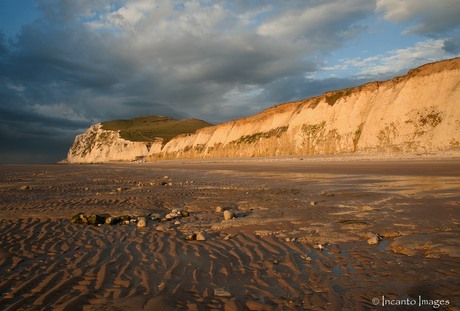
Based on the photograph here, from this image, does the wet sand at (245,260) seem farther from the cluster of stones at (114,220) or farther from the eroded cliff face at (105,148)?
the eroded cliff face at (105,148)

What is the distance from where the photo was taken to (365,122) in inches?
1613

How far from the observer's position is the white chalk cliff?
110 ft

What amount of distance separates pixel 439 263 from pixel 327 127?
43.7 metres

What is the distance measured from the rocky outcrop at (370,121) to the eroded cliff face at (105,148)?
51.9 metres

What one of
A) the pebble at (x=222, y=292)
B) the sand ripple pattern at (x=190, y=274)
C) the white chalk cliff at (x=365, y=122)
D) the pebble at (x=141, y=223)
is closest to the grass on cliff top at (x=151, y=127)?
the white chalk cliff at (x=365, y=122)

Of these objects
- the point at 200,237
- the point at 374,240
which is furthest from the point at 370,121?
the point at 200,237

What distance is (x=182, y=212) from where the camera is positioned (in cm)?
943

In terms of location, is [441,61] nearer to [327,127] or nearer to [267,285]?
[327,127]

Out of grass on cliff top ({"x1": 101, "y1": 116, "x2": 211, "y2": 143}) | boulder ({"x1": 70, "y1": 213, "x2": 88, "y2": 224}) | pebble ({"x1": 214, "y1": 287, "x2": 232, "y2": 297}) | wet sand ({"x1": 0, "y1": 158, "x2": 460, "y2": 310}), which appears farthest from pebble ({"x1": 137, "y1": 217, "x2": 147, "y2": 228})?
grass on cliff top ({"x1": 101, "y1": 116, "x2": 211, "y2": 143})

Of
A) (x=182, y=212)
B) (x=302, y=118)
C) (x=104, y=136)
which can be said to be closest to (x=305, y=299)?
(x=182, y=212)

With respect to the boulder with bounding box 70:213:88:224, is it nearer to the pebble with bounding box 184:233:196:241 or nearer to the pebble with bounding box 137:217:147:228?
the pebble with bounding box 137:217:147:228

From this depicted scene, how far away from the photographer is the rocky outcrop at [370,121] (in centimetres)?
3331

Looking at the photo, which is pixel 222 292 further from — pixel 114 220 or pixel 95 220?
pixel 95 220

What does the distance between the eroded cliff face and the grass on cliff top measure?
4.25m
